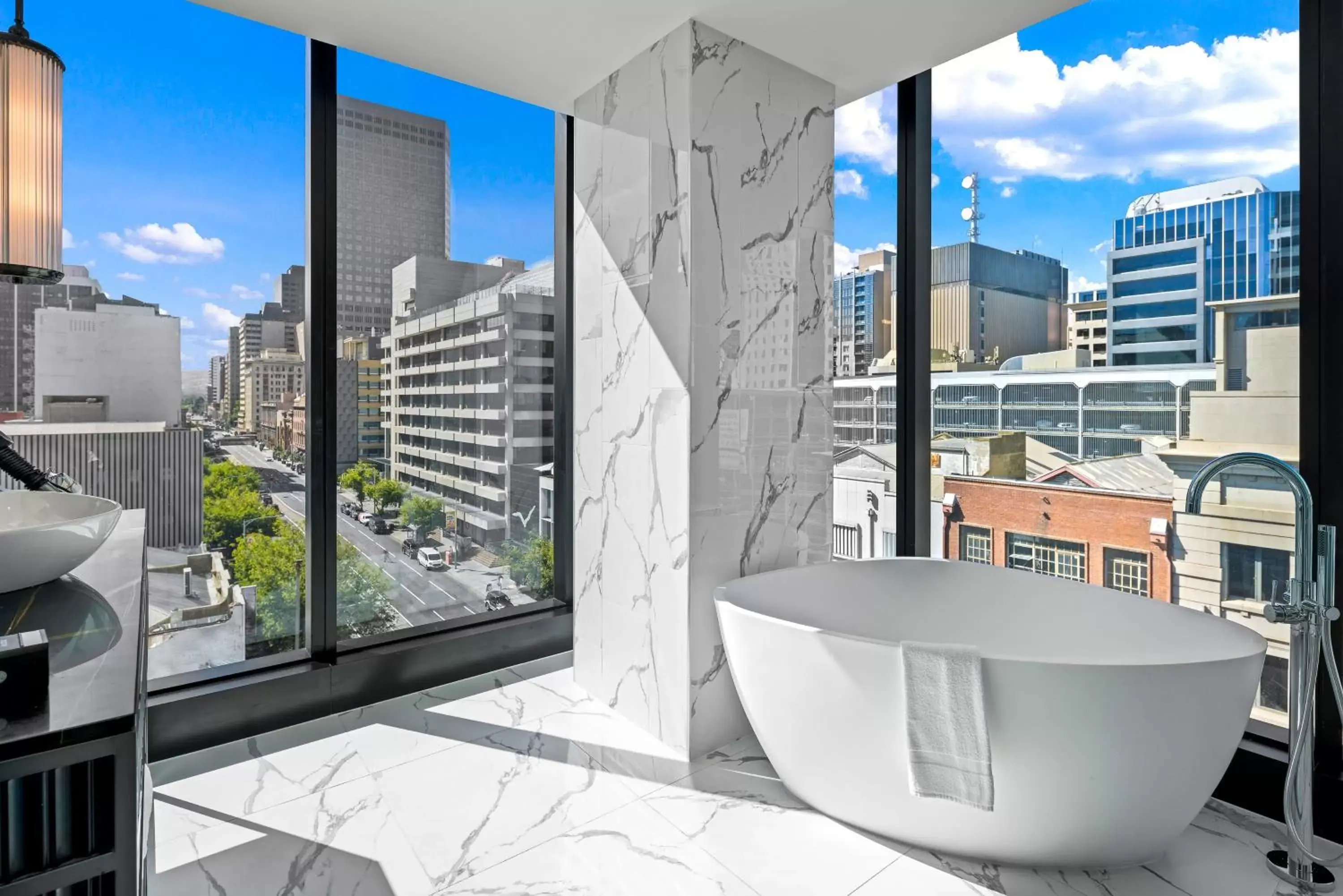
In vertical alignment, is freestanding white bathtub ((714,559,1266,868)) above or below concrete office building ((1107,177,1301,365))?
below

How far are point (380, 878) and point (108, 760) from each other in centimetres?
136

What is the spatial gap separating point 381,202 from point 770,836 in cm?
278

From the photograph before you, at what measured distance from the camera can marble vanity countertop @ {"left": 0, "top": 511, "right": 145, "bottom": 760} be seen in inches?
30.8

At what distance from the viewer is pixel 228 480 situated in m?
2.68

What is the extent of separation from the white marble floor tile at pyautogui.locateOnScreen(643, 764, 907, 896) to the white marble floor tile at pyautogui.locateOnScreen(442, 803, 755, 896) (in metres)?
0.06

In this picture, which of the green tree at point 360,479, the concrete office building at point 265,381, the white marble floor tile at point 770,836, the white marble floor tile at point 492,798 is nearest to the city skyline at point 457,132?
the concrete office building at point 265,381

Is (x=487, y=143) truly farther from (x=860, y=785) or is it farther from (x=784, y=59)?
(x=860, y=785)

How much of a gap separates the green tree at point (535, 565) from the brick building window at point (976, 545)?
195 centimetres

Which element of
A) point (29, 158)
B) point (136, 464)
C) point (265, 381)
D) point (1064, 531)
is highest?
point (29, 158)

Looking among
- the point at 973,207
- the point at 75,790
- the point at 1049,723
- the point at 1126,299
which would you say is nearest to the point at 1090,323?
the point at 1126,299

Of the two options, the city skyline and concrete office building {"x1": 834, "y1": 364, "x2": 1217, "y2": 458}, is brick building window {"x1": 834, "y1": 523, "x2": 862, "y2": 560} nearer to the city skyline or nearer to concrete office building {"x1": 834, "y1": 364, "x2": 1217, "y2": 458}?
concrete office building {"x1": 834, "y1": 364, "x2": 1217, "y2": 458}

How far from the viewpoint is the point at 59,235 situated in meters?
1.75

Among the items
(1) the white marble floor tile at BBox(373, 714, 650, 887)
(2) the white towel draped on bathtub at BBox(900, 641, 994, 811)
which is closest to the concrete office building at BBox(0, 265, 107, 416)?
(1) the white marble floor tile at BBox(373, 714, 650, 887)

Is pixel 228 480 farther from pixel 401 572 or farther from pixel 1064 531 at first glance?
pixel 1064 531
